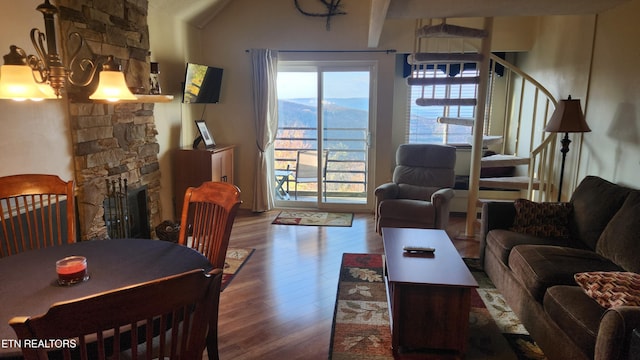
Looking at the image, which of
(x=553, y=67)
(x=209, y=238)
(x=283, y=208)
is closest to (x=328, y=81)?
(x=283, y=208)

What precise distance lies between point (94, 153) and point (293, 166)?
2793 mm

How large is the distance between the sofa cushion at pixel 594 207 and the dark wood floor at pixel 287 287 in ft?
3.51

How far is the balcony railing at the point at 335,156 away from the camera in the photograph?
5.42 meters

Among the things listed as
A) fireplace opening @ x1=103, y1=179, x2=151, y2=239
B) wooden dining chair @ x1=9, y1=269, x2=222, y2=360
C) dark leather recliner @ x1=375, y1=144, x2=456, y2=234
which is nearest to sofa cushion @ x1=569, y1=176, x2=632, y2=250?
dark leather recliner @ x1=375, y1=144, x2=456, y2=234

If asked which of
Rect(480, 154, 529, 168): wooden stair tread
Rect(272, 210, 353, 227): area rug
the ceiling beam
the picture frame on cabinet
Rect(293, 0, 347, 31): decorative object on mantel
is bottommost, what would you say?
Rect(272, 210, 353, 227): area rug

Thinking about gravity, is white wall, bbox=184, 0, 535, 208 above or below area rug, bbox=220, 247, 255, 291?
above

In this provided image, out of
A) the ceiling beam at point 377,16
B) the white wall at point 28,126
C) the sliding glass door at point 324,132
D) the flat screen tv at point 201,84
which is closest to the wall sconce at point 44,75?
the white wall at point 28,126

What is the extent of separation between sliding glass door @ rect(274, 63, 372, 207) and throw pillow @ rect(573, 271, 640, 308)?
3491 mm

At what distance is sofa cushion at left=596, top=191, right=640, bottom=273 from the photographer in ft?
7.89

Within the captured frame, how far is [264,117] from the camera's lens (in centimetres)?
525

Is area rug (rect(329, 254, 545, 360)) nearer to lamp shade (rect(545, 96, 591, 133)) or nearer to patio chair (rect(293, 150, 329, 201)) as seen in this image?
lamp shade (rect(545, 96, 591, 133))

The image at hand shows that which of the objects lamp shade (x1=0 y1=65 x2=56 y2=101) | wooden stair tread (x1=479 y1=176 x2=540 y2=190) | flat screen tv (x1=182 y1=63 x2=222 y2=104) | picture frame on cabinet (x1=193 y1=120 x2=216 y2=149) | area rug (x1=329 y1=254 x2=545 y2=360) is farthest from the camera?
picture frame on cabinet (x1=193 y1=120 x2=216 y2=149)

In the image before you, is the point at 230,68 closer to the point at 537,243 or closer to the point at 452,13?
the point at 452,13

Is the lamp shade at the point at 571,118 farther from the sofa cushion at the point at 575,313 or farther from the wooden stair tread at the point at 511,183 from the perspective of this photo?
the sofa cushion at the point at 575,313
